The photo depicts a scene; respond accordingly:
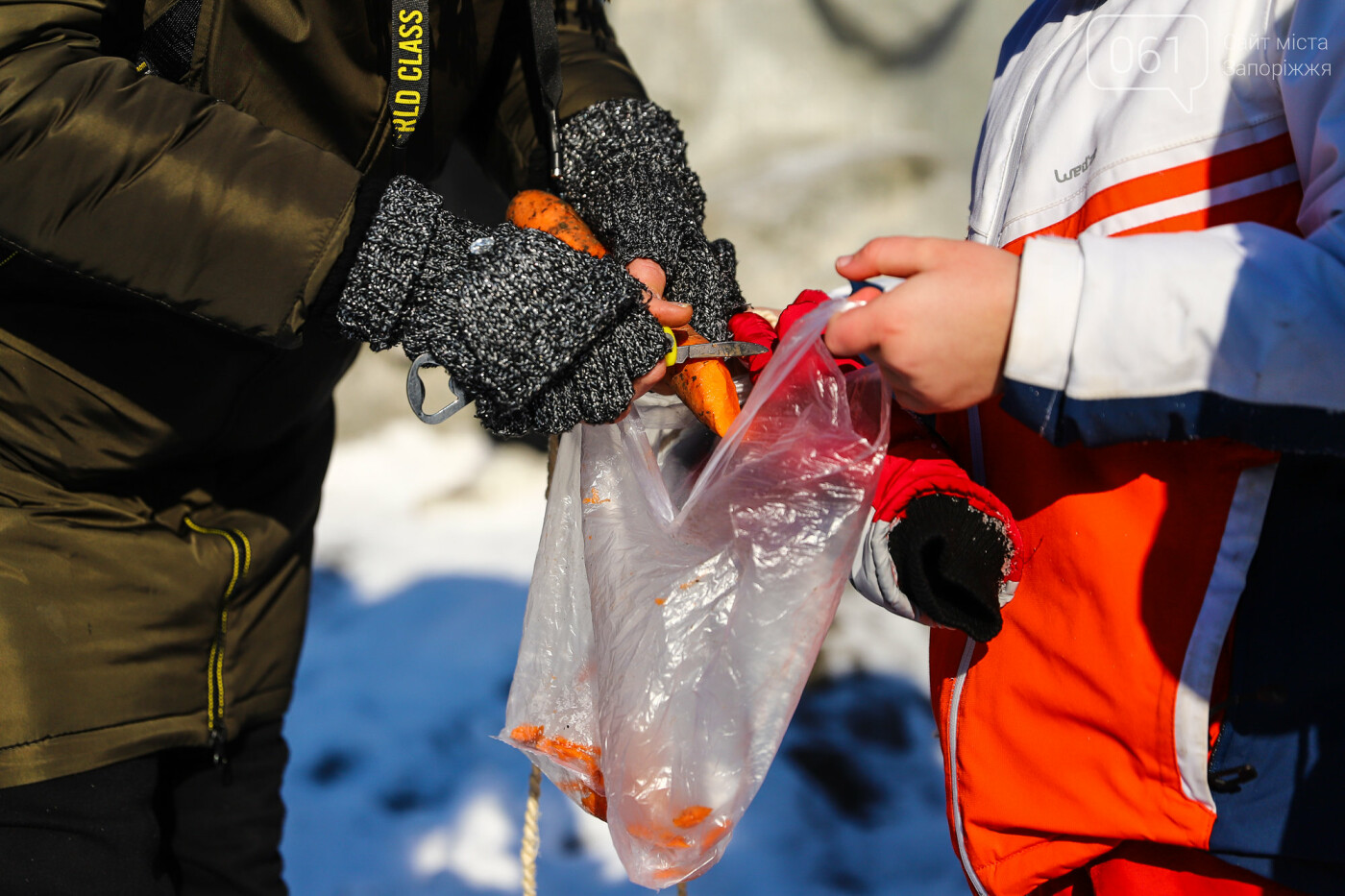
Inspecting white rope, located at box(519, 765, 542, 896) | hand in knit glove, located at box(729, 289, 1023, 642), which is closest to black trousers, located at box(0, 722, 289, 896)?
white rope, located at box(519, 765, 542, 896)

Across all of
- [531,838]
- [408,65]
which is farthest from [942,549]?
[408,65]

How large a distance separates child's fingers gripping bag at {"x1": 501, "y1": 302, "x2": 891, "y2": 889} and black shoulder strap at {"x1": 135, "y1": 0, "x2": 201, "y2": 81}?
0.57 m

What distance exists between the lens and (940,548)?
68 centimetres

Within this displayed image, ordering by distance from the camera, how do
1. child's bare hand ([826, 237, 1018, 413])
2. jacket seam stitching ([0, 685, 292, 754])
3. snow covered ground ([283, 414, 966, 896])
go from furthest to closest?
1. snow covered ground ([283, 414, 966, 896])
2. jacket seam stitching ([0, 685, 292, 754])
3. child's bare hand ([826, 237, 1018, 413])

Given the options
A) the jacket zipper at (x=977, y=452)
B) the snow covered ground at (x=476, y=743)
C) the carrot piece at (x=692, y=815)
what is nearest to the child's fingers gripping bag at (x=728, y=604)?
the carrot piece at (x=692, y=815)

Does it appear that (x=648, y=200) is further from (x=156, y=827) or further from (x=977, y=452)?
(x=156, y=827)

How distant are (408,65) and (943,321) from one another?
1.93ft

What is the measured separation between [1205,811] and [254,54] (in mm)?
994

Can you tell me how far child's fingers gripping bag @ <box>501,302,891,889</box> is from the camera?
0.74 m

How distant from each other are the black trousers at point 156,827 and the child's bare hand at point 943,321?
0.85 meters

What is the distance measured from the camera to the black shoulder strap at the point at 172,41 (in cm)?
78

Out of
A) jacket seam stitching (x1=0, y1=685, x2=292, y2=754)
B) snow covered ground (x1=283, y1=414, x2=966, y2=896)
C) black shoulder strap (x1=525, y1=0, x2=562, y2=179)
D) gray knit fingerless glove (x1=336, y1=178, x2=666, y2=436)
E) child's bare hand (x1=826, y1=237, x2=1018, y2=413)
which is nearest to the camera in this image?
child's bare hand (x1=826, y1=237, x2=1018, y2=413)

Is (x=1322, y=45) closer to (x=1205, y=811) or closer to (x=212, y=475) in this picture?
(x=1205, y=811)

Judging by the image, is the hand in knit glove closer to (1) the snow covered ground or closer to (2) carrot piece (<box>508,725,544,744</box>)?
(2) carrot piece (<box>508,725,544,744</box>)
